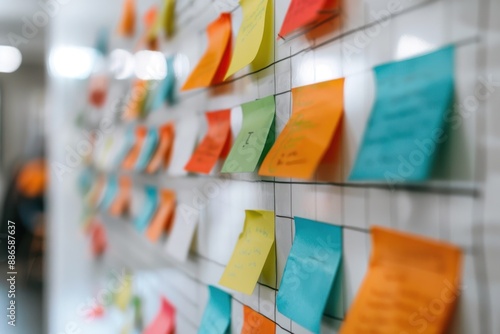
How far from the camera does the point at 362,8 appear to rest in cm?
35

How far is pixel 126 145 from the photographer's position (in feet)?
3.39

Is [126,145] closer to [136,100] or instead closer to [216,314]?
[136,100]

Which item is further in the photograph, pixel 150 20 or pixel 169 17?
pixel 150 20

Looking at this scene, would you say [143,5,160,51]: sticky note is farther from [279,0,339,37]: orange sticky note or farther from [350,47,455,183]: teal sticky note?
[350,47,455,183]: teal sticky note

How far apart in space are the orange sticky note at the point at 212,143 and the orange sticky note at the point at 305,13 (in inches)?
6.7

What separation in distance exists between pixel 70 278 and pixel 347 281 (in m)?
1.27

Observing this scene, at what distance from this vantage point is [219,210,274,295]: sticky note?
48cm

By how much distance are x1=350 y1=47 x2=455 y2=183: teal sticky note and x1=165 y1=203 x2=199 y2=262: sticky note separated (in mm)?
388

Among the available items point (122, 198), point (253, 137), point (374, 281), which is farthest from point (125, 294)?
point (374, 281)

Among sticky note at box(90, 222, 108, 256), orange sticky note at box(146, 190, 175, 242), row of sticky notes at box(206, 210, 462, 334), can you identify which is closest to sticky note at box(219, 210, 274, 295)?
row of sticky notes at box(206, 210, 462, 334)

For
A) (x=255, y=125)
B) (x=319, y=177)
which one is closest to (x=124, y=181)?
(x=255, y=125)

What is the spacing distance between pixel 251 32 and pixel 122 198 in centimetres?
70

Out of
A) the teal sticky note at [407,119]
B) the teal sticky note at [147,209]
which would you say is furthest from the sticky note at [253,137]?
the teal sticky note at [147,209]

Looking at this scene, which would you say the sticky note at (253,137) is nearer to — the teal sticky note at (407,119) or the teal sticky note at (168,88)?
the teal sticky note at (407,119)
